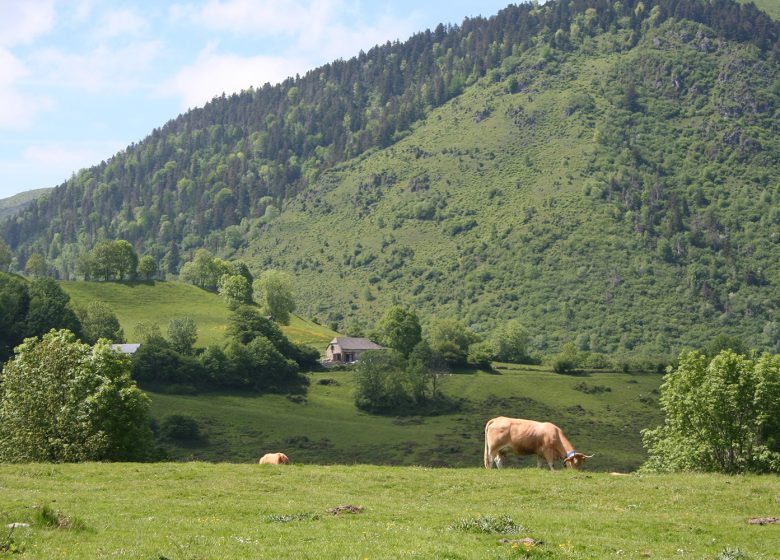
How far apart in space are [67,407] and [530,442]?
2892 centimetres

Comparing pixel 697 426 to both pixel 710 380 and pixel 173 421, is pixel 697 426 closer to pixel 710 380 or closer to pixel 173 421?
pixel 710 380

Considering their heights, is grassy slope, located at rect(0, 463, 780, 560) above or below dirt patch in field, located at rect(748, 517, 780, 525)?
above

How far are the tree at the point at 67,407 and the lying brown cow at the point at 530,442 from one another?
24175 millimetres

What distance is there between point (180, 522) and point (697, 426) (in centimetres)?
3335

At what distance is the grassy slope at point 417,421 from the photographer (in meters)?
132

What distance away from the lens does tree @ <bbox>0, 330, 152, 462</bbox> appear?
54.7m

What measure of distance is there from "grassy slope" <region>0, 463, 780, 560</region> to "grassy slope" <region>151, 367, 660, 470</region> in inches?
3190

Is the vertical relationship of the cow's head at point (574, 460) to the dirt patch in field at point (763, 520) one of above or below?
below

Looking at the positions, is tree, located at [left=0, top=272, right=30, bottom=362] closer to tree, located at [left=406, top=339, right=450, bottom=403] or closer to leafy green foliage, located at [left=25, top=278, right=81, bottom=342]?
leafy green foliage, located at [left=25, top=278, right=81, bottom=342]

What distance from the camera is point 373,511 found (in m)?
30.7

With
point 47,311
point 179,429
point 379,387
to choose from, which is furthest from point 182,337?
point 179,429

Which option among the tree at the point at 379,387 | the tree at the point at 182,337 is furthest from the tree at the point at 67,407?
the tree at the point at 182,337

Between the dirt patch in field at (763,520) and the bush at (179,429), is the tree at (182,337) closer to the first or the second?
the bush at (179,429)

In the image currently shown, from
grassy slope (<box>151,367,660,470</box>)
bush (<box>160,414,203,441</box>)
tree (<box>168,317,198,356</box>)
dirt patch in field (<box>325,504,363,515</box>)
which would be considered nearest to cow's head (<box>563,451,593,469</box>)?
dirt patch in field (<box>325,504,363,515</box>)
